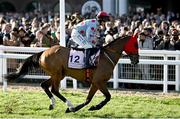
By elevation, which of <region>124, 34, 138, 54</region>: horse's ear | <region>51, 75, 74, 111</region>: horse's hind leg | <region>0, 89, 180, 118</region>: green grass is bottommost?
<region>0, 89, 180, 118</region>: green grass

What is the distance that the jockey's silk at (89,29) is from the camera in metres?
9.33

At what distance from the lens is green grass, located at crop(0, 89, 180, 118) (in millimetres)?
9148

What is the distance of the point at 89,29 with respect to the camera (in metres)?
9.33

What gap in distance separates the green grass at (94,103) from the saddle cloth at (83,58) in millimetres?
811

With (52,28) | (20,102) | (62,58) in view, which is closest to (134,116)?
(62,58)

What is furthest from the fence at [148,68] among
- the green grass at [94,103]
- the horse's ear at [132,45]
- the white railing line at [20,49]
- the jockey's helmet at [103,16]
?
the jockey's helmet at [103,16]

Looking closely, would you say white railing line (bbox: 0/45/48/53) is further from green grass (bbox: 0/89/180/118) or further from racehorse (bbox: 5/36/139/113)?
racehorse (bbox: 5/36/139/113)

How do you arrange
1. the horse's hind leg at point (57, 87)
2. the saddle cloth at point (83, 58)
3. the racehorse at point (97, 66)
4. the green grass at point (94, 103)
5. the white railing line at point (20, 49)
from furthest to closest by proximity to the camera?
the white railing line at point (20, 49) → the horse's hind leg at point (57, 87) → the saddle cloth at point (83, 58) → the racehorse at point (97, 66) → the green grass at point (94, 103)

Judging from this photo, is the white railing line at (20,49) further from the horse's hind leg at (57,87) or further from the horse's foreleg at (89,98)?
the horse's foreleg at (89,98)

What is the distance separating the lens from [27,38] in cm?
1357

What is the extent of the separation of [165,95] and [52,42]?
3130 millimetres

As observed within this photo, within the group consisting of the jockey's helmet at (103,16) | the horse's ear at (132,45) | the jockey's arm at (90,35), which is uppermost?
the jockey's helmet at (103,16)

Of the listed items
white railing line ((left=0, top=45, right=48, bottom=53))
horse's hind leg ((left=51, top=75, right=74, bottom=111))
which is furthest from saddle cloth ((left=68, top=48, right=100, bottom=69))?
white railing line ((left=0, top=45, right=48, bottom=53))

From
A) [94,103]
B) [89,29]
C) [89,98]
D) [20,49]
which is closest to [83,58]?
[89,29]
